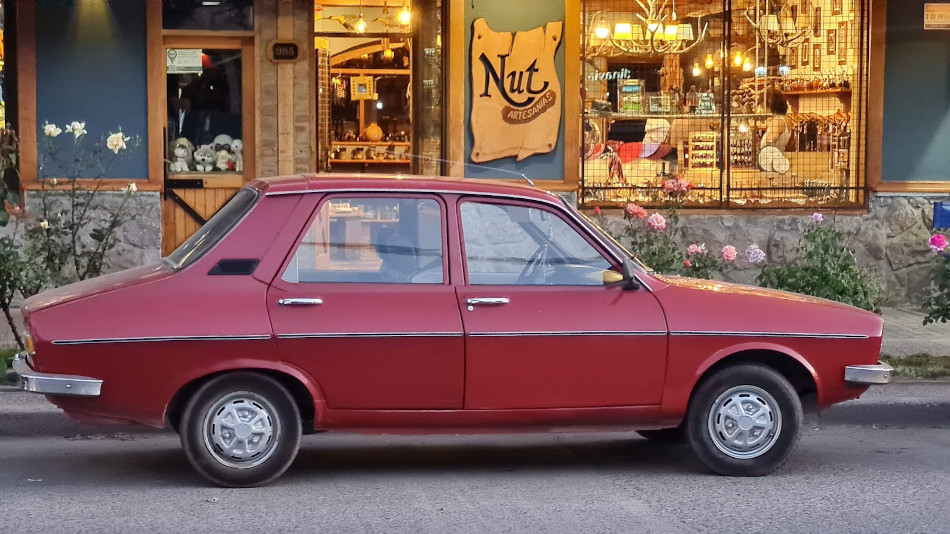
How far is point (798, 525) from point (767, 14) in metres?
7.86

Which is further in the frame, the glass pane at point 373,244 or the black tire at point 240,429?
the glass pane at point 373,244

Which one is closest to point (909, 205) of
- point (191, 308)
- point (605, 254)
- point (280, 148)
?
point (280, 148)

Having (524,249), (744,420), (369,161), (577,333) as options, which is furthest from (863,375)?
(369,161)

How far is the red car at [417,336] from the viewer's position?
20.7 feet

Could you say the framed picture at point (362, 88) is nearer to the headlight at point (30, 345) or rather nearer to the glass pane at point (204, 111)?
the glass pane at point (204, 111)

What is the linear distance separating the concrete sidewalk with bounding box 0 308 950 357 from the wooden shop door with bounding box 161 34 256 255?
71.4 inches

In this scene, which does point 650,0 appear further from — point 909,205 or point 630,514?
point 630,514

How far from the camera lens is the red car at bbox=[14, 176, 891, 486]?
248 inches

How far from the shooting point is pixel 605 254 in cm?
674

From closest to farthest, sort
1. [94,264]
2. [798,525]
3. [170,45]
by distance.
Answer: [798,525] → [94,264] → [170,45]

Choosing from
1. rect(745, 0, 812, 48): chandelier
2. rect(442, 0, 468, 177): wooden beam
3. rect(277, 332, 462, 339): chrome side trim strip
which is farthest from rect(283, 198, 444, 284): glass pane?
rect(745, 0, 812, 48): chandelier

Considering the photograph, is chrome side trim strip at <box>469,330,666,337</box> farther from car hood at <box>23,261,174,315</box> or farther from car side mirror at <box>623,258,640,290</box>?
car hood at <box>23,261,174,315</box>

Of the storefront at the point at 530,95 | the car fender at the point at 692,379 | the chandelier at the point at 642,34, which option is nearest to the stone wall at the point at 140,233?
the storefront at the point at 530,95

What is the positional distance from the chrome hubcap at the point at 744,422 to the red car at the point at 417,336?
10 mm
